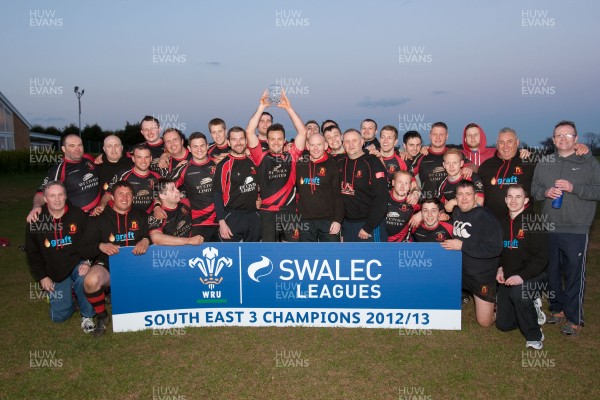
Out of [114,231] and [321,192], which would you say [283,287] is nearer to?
[321,192]

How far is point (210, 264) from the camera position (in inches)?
254

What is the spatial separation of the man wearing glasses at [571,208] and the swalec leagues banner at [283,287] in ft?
4.93

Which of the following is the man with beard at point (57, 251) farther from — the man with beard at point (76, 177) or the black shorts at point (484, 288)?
the black shorts at point (484, 288)

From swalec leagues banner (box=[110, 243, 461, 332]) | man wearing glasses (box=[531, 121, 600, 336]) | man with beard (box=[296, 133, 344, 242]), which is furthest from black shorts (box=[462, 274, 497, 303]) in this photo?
man with beard (box=[296, 133, 344, 242])

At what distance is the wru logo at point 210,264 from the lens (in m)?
6.44

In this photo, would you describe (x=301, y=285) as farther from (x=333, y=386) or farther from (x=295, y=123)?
(x=295, y=123)

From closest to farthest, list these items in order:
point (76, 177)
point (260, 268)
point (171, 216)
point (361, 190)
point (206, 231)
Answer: point (260, 268)
point (171, 216)
point (361, 190)
point (206, 231)
point (76, 177)

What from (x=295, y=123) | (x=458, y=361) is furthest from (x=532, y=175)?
(x=295, y=123)

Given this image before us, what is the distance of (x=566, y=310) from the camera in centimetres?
638

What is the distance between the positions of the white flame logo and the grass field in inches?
29.1

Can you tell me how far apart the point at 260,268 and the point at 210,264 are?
70cm

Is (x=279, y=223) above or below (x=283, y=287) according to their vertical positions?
above

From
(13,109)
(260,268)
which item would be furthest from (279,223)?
(13,109)

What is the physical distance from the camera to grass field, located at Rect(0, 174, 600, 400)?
15.9 ft
